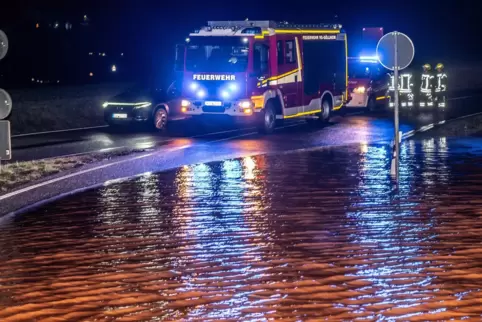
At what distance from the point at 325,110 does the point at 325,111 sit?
0.03 meters

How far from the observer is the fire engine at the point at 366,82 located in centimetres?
3194

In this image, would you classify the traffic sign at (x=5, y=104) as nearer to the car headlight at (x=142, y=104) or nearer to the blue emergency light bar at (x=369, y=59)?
the car headlight at (x=142, y=104)

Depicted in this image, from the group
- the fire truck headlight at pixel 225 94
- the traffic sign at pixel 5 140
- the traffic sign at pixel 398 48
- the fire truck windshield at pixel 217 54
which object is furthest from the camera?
the fire truck headlight at pixel 225 94

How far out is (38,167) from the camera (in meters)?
17.0

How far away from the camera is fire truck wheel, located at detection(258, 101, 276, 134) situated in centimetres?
2511

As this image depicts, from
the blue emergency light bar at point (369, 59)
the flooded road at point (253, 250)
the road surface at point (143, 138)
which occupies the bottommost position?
the flooded road at point (253, 250)

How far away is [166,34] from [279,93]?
96.9 feet

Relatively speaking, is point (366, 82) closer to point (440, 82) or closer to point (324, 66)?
point (440, 82)

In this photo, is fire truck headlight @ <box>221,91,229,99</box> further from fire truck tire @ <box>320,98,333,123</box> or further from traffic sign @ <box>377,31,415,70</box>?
traffic sign @ <box>377,31,415,70</box>

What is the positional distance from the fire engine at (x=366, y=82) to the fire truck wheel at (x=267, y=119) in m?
6.89

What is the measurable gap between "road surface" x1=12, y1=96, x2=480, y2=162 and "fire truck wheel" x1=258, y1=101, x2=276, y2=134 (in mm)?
305

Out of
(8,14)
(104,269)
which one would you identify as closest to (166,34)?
(8,14)

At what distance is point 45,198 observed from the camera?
13727 millimetres

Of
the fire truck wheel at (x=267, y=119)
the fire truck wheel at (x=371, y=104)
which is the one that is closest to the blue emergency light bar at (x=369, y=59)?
the fire truck wheel at (x=371, y=104)
